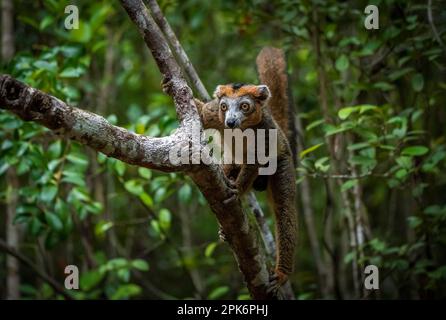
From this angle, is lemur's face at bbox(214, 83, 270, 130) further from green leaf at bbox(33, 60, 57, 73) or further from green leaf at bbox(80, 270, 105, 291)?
green leaf at bbox(80, 270, 105, 291)

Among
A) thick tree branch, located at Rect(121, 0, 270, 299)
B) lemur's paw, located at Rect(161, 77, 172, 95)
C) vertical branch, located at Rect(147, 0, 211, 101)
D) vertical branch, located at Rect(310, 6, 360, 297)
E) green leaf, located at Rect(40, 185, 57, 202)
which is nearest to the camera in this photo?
thick tree branch, located at Rect(121, 0, 270, 299)

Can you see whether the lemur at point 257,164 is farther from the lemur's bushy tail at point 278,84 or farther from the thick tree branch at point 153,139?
the thick tree branch at point 153,139

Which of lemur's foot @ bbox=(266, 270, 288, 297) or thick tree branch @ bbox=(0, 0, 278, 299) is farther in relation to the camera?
lemur's foot @ bbox=(266, 270, 288, 297)

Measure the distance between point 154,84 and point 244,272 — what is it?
6536mm

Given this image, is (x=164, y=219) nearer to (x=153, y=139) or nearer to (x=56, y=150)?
(x=56, y=150)

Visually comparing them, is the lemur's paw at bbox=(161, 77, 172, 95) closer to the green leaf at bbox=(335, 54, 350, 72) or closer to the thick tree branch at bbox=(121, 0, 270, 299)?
the thick tree branch at bbox=(121, 0, 270, 299)

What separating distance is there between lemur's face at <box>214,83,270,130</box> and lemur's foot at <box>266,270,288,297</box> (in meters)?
1.38

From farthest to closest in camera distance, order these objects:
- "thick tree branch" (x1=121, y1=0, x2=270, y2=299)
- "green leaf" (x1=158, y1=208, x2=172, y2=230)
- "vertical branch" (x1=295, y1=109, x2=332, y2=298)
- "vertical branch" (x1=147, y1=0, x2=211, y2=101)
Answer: "vertical branch" (x1=295, y1=109, x2=332, y2=298) < "green leaf" (x1=158, y1=208, x2=172, y2=230) < "vertical branch" (x1=147, y1=0, x2=211, y2=101) < "thick tree branch" (x1=121, y1=0, x2=270, y2=299)

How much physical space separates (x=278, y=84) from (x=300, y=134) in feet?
3.35

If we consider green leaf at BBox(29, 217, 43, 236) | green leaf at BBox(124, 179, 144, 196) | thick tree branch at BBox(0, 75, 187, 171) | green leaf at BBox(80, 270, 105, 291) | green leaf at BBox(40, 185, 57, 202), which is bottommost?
green leaf at BBox(80, 270, 105, 291)

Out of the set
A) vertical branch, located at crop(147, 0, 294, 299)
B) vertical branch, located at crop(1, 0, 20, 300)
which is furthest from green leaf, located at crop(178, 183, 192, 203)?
vertical branch, located at crop(1, 0, 20, 300)

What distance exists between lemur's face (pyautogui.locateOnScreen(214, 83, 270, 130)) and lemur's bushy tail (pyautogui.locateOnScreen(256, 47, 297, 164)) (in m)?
0.60

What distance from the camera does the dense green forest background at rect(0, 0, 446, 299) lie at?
16.9ft

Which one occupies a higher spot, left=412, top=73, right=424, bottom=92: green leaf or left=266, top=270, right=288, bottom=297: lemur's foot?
left=412, top=73, right=424, bottom=92: green leaf
